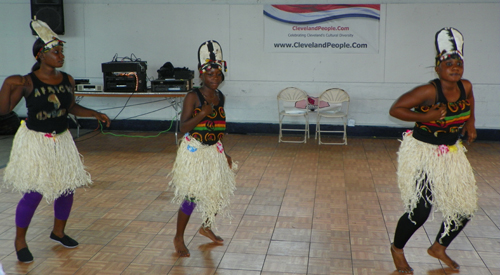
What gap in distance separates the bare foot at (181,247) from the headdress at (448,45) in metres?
2.05

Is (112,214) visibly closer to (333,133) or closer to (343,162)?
(343,162)

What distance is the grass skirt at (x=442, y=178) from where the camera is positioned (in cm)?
301

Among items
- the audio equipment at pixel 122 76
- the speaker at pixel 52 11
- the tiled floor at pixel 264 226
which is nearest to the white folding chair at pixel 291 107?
the tiled floor at pixel 264 226

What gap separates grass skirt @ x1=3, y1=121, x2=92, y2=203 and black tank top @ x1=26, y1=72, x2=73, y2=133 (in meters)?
0.05

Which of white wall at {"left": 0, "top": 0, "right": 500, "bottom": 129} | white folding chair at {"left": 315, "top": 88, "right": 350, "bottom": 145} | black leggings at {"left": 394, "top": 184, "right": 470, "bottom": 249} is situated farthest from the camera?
white wall at {"left": 0, "top": 0, "right": 500, "bottom": 129}

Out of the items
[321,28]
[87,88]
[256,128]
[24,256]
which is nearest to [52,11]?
[87,88]

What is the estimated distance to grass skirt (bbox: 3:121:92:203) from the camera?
3.23 m

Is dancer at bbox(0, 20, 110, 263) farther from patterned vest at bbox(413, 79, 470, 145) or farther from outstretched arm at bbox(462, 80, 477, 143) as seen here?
outstretched arm at bbox(462, 80, 477, 143)

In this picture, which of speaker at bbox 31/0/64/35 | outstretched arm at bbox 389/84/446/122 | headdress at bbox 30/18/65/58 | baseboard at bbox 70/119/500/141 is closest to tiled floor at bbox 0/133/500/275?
outstretched arm at bbox 389/84/446/122

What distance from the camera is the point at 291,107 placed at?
833cm

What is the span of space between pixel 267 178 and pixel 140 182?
1.42 metres

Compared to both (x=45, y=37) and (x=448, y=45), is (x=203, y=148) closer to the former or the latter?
(x=45, y=37)

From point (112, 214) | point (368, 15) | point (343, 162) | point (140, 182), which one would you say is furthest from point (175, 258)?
point (368, 15)

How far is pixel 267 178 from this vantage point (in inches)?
224
